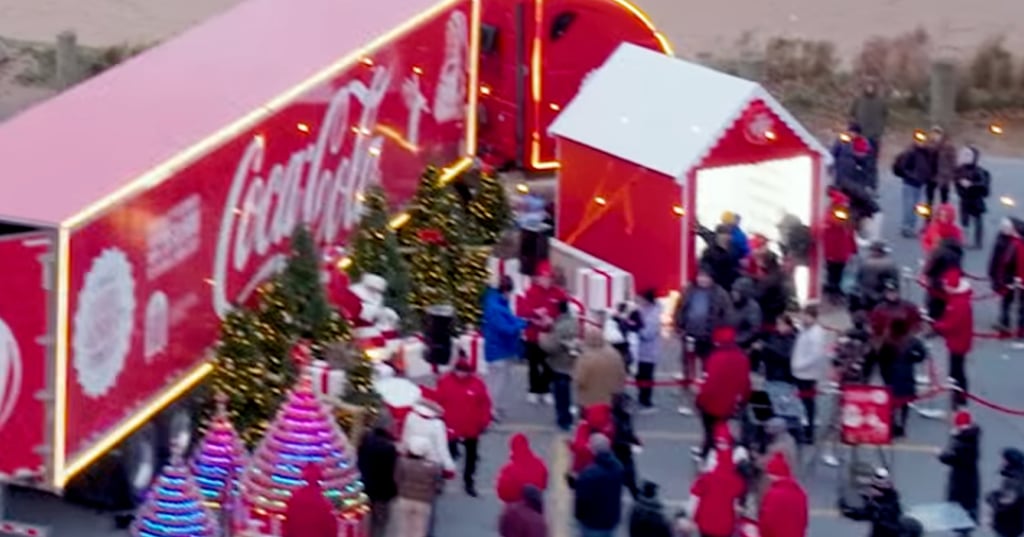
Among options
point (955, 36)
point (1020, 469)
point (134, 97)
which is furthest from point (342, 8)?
point (955, 36)

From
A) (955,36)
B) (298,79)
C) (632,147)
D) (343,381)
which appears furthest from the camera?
(955,36)

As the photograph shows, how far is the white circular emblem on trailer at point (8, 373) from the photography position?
1425cm

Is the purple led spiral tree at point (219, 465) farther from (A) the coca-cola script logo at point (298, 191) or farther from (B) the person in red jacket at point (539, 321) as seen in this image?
(B) the person in red jacket at point (539, 321)

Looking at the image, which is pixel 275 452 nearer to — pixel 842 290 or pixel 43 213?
pixel 43 213

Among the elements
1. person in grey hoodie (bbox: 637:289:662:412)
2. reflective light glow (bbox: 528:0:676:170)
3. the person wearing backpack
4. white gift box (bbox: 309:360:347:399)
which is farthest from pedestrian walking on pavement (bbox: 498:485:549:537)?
reflective light glow (bbox: 528:0:676:170)

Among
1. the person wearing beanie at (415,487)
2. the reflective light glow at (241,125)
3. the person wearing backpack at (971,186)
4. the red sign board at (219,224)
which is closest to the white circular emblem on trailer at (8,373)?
the red sign board at (219,224)

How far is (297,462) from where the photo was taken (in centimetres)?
1520

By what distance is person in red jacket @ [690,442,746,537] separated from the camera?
50.3 ft

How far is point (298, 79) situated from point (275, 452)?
4.16 meters

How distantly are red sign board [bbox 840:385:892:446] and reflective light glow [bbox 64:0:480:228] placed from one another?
15.4ft

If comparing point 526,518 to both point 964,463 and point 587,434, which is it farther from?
point 964,463

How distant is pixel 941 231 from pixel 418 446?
7.55 meters

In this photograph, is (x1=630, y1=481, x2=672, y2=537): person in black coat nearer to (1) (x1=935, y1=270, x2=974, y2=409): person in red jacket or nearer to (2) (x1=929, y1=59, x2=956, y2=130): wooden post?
(1) (x1=935, y1=270, x2=974, y2=409): person in red jacket

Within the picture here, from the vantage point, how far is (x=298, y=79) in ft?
60.7
